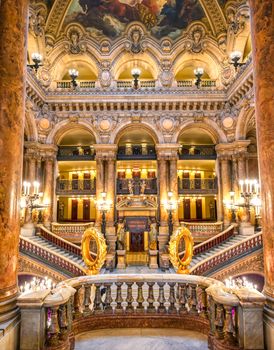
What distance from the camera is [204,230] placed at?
1727 cm

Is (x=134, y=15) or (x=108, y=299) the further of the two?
(x=134, y=15)

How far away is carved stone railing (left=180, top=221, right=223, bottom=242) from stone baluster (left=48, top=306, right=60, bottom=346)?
1371 cm

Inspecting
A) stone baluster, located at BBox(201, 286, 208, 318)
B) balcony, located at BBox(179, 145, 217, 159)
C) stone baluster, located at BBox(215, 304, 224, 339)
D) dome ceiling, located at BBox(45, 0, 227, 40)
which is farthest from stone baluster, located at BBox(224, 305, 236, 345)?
dome ceiling, located at BBox(45, 0, 227, 40)

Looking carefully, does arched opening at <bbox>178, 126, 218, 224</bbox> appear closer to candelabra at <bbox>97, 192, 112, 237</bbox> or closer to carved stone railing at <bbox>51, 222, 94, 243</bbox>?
candelabra at <bbox>97, 192, 112, 237</bbox>

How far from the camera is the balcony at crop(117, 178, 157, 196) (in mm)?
18000

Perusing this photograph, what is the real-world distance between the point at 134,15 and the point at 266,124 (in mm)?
17654

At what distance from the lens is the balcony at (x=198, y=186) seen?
18.6m

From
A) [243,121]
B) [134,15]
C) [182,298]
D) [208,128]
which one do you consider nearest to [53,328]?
[182,298]

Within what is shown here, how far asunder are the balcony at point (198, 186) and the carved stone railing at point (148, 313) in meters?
13.1

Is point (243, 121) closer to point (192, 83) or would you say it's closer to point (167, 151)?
point (192, 83)

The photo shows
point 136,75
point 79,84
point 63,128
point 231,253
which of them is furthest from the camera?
point 79,84

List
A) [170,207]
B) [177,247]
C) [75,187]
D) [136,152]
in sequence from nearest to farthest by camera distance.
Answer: [177,247] < [170,207] < [75,187] < [136,152]

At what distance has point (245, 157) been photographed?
57.2 ft

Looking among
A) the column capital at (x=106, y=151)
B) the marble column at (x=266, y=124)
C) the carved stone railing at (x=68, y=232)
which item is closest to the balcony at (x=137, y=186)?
the column capital at (x=106, y=151)
